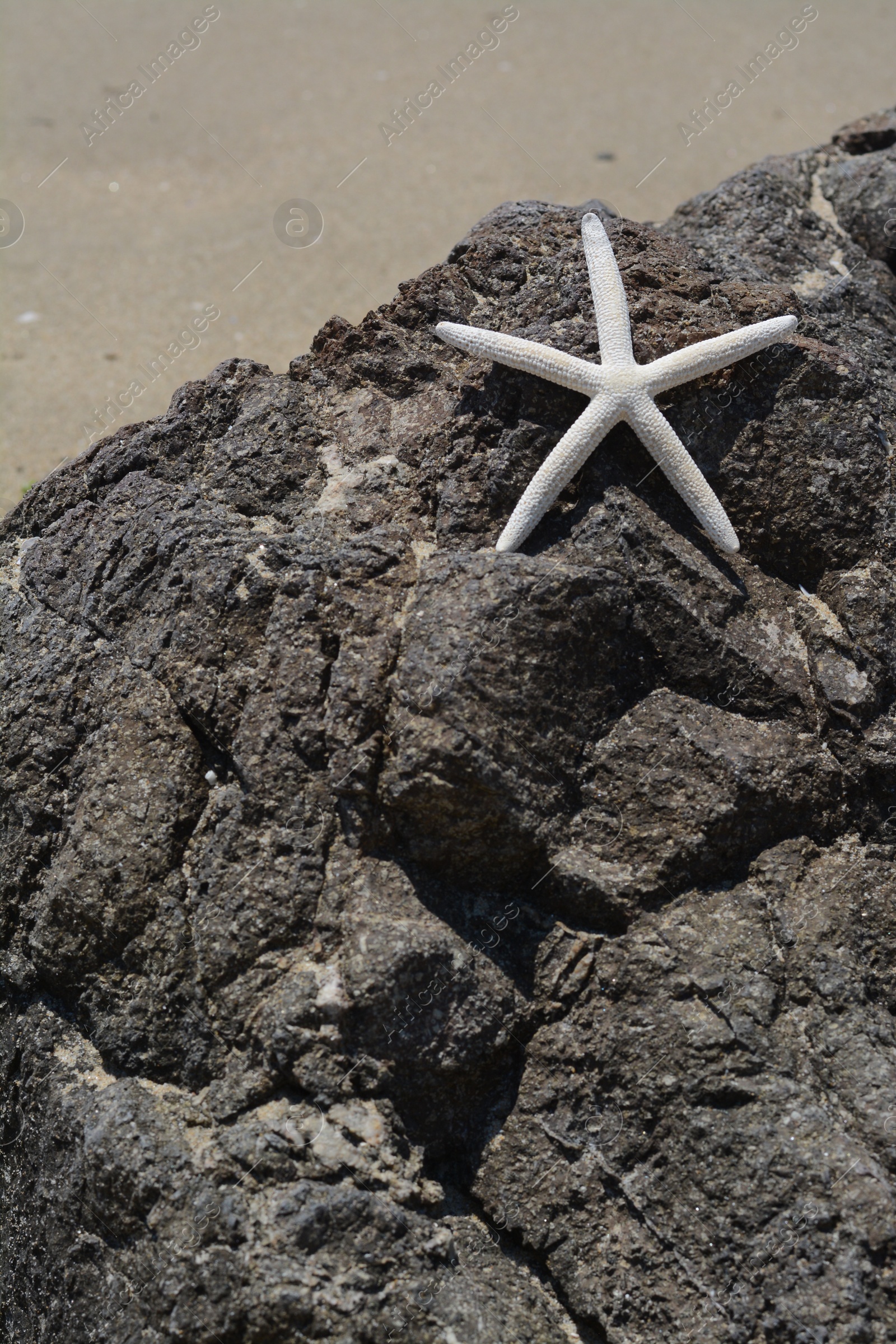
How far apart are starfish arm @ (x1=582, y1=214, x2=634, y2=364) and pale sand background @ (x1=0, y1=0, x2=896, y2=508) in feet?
15.6

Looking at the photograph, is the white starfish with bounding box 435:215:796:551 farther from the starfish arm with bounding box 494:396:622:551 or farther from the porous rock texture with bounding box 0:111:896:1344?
the porous rock texture with bounding box 0:111:896:1344

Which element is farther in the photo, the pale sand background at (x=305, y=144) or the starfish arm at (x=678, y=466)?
the pale sand background at (x=305, y=144)

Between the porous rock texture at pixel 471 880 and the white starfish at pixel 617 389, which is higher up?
the white starfish at pixel 617 389

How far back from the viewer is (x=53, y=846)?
3.65m

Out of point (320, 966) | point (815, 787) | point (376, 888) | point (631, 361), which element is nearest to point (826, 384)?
point (631, 361)

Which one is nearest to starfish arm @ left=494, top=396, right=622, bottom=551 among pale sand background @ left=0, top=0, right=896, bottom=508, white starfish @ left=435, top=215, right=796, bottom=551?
white starfish @ left=435, top=215, right=796, bottom=551

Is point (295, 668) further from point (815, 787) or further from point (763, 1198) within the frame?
point (763, 1198)

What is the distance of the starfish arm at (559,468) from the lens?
346 centimetres

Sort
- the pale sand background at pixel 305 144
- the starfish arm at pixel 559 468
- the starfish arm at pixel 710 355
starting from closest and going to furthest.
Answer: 1. the starfish arm at pixel 559 468
2. the starfish arm at pixel 710 355
3. the pale sand background at pixel 305 144

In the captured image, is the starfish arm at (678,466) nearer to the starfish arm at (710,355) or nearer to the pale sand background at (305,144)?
the starfish arm at (710,355)

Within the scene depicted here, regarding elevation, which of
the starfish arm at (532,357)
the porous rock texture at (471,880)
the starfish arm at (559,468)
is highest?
the starfish arm at (532,357)

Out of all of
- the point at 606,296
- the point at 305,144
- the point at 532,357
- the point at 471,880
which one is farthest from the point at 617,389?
the point at 305,144

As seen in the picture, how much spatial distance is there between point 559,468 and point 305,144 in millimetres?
8490

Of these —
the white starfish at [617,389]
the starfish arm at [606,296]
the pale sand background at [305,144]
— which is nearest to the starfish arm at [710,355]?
the white starfish at [617,389]
